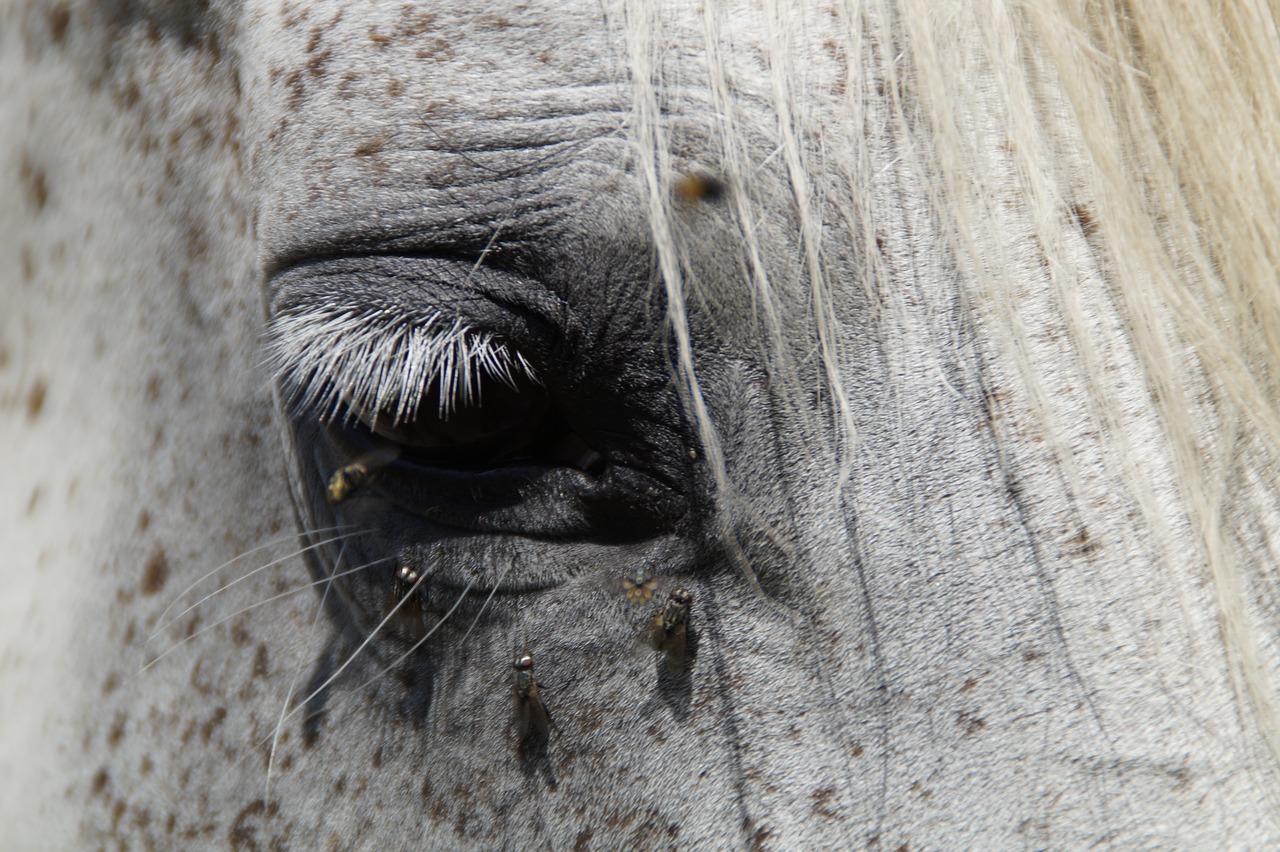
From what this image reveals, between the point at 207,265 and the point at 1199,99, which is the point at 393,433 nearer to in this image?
the point at 207,265

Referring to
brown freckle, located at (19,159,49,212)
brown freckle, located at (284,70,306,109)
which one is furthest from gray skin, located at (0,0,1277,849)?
brown freckle, located at (19,159,49,212)

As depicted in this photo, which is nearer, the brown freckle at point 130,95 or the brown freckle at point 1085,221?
the brown freckle at point 1085,221

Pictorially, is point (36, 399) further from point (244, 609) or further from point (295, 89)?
point (295, 89)

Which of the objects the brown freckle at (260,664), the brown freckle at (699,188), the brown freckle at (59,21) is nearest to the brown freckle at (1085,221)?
the brown freckle at (699,188)

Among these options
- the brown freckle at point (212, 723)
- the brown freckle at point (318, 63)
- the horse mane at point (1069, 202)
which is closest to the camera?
the horse mane at point (1069, 202)

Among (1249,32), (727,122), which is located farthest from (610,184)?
(1249,32)

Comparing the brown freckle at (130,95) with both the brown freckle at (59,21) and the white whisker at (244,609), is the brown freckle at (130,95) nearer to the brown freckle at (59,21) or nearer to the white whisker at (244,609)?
the brown freckle at (59,21)
